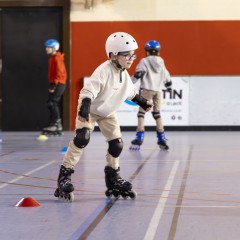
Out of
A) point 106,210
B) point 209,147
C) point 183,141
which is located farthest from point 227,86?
point 106,210

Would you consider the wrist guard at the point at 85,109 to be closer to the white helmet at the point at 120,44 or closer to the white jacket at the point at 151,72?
the white helmet at the point at 120,44

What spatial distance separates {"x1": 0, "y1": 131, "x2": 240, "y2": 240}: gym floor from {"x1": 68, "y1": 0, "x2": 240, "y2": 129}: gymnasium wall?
6.07 meters

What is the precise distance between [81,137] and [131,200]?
0.72m

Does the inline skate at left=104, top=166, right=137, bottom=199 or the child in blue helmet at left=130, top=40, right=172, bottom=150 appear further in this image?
the child in blue helmet at left=130, top=40, right=172, bottom=150

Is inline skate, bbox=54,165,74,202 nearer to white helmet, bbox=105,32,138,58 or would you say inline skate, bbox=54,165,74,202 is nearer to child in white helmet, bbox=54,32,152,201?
child in white helmet, bbox=54,32,152,201

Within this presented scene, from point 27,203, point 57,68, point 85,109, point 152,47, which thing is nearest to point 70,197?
point 27,203

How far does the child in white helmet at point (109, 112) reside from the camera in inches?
247

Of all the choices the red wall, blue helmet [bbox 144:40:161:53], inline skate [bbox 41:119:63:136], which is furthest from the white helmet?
the red wall

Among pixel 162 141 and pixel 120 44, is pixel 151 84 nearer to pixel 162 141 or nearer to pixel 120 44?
pixel 162 141

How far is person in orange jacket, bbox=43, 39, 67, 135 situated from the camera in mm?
15133

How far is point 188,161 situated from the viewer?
392 inches

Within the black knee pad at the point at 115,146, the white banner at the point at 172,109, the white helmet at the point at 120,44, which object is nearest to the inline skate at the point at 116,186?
the black knee pad at the point at 115,146

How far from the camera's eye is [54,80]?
1534 cm

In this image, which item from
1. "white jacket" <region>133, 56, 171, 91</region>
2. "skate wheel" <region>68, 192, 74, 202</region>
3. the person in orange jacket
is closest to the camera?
"skate wheel" <region>68, 192, 74, 202</region>
